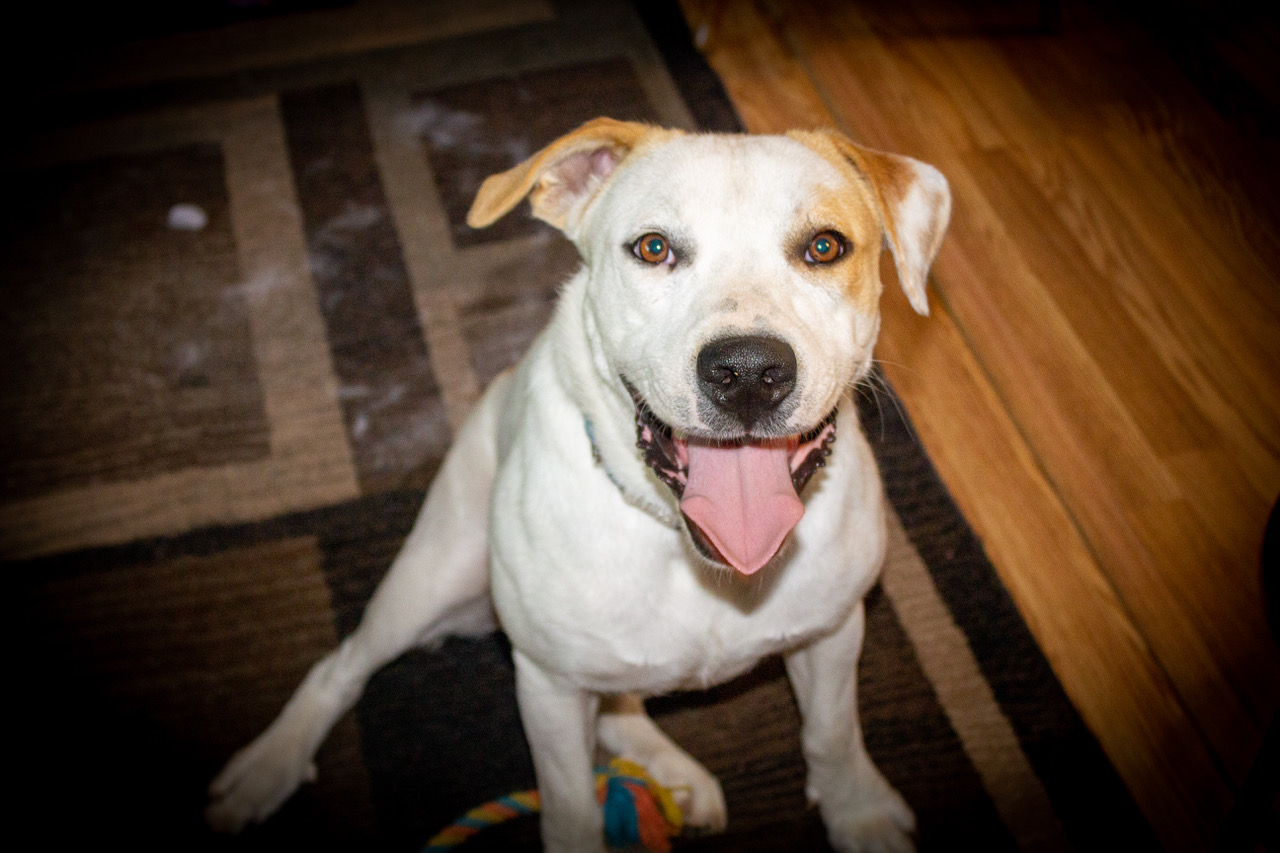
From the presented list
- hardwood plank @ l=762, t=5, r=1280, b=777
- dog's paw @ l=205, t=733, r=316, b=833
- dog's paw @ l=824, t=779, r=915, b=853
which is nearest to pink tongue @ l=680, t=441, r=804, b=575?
dog's paw @ l=824, t=779, r=915, b=853

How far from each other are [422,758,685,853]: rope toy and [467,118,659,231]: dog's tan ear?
133 centimetres

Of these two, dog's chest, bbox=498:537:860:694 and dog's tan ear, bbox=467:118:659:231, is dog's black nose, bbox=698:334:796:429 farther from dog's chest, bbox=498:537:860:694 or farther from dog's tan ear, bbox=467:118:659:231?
dog's tan ear, bbox=467:118:659:231

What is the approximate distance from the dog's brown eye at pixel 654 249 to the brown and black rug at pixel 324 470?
4.27 ft

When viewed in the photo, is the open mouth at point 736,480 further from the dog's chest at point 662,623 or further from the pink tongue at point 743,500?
the dog's chest at point 662,623

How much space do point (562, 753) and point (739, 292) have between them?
109 centimetres

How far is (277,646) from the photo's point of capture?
8.90 ft

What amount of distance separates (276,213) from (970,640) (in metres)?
3.02

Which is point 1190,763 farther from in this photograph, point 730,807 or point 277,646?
point 277,646

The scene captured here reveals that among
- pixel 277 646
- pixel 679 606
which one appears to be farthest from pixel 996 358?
pixel 277 646

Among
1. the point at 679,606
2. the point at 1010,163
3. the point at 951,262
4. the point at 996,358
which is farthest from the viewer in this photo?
Result: the point at 1010,163

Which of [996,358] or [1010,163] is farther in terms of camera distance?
[1010,163]

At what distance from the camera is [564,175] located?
6.81 feet

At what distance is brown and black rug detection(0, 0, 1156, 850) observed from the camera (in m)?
2.47

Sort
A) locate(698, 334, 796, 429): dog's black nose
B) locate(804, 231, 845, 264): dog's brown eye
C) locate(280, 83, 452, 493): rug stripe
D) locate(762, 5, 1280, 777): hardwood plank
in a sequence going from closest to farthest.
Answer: locate(698, 334, 796, 429): dog's black nose → locate(804, 231, 845, 264): dog's brown eye → locate(762, 5, 1280, 777): hardwood plank → locate(280, 83, 452, 493): rug stripe
